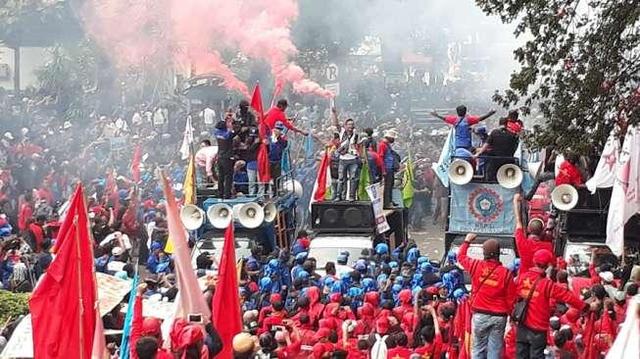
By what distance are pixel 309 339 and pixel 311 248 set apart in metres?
5.72

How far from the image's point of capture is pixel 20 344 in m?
11.1

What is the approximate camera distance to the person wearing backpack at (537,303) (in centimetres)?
1102

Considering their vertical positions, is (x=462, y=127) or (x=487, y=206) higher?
(x=462, y=127)

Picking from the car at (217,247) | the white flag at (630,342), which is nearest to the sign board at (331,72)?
the car at (217,247)

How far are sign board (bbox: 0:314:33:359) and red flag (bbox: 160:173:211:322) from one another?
170 cm

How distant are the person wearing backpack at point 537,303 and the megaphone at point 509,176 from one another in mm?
6505

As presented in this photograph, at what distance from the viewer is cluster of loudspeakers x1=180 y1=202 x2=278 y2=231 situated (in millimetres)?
17828

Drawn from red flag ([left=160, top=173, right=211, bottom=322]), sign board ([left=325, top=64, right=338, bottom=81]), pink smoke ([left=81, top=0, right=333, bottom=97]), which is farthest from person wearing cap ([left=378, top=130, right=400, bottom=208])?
sign board ([left=325, top=64, right=338, bottom=81])

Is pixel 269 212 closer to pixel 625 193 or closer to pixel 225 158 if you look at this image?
pixel 225 158

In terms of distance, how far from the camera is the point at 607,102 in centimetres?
1395

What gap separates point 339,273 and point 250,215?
2333 mm

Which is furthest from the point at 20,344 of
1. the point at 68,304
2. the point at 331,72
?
the point at 331,72

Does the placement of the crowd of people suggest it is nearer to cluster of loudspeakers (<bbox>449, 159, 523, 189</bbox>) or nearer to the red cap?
the red cap

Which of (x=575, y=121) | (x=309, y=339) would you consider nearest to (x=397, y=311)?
(x=309, y=339)
